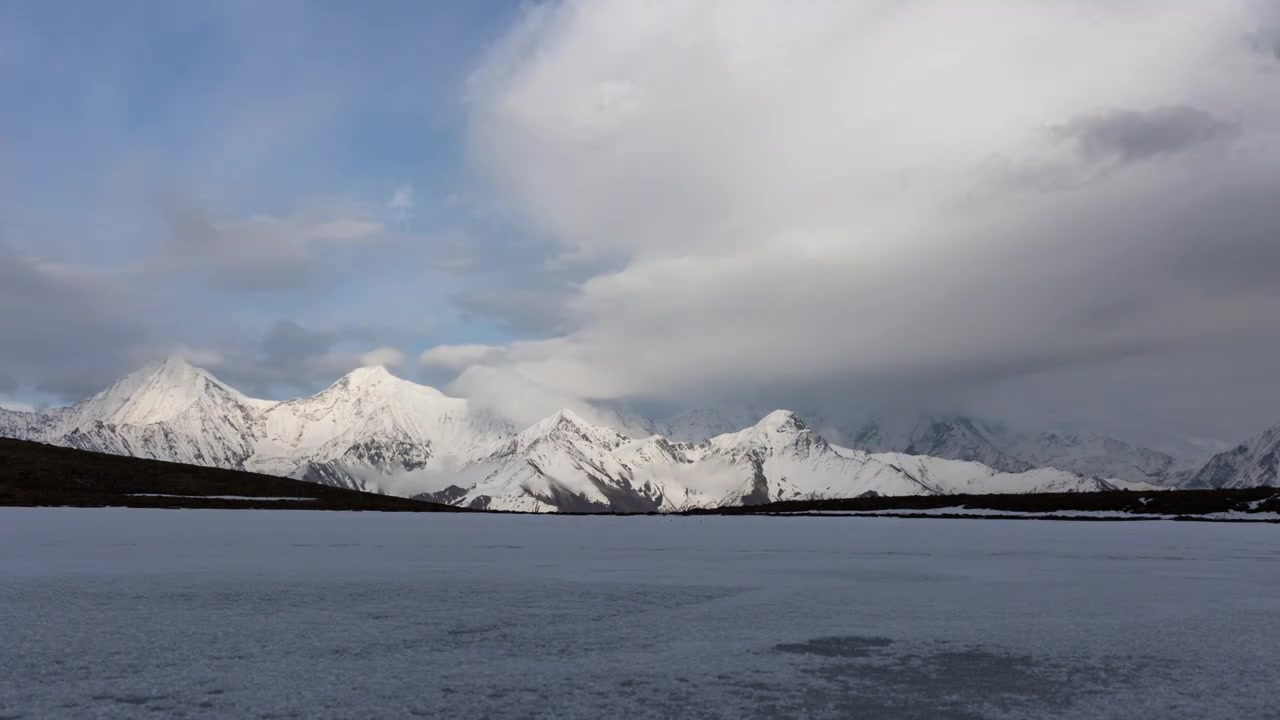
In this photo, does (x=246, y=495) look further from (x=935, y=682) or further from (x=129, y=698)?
(x=935, y=682)

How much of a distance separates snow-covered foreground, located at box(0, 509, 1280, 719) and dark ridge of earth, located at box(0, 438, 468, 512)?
2766 inches

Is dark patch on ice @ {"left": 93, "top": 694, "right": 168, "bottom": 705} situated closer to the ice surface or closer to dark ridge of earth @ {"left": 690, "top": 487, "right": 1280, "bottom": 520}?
the ice surface

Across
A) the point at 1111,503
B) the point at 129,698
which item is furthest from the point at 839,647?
the point at 1111,503

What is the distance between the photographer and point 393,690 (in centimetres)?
1115

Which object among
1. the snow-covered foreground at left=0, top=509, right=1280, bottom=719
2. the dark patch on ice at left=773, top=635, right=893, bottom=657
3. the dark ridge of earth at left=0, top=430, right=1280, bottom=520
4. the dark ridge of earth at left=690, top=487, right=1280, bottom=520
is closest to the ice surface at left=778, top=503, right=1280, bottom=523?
the dark ridge of earth at left=690, top=487, right=1280, bottom=520

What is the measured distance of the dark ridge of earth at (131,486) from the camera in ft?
302

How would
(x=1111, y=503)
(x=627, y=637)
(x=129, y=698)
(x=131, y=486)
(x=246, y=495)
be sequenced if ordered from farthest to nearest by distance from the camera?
(x=246, y=495) < (x=131, y=486) < (x=1111, y=503) < (x=627, y=637) < (x=129, y=698)

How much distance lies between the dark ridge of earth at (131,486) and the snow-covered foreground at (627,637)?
70248 mm

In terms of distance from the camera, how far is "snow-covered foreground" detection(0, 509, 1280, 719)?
10867mm

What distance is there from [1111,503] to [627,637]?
91.2m

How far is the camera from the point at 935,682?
472 inches

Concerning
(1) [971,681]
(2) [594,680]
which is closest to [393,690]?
(2) [594,680]

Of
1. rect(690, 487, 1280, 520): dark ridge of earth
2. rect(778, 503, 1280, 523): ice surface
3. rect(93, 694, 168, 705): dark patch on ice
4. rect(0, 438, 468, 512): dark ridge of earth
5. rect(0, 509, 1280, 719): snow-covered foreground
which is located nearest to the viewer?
rect(93, 694, 168, 705): dark patch on ice

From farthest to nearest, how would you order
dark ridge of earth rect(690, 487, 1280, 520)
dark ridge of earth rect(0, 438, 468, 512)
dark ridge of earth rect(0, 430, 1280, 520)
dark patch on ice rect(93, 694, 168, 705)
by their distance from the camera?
dark ridge of earth rect(0, 438, 468, 512) < dark ridge of earth rect(0, 430, 1280, 520) < dark ridge of earth rect(690, 487, 1280, 520) < dark patch on ice rect(93, 694, 168, 705)
